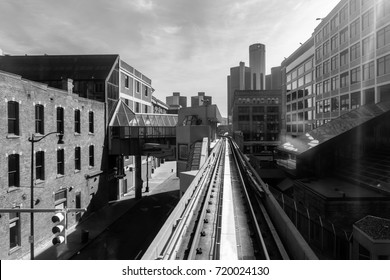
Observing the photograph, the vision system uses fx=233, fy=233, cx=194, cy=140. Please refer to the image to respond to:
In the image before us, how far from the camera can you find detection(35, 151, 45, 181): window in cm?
1867

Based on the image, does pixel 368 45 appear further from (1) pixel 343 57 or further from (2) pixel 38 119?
(2) pixel 38 119

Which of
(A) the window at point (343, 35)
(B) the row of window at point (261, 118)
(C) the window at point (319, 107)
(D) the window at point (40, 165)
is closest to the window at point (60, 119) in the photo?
(D) the window at point (40, 165)

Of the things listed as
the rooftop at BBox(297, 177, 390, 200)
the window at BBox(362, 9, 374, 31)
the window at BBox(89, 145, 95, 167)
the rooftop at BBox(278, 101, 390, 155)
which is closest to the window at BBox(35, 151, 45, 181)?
the window at BBox(89, 145, 95, 167)

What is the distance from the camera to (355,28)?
36.8 meters

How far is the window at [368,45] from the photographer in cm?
3228

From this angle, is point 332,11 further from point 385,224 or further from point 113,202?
point 113,202

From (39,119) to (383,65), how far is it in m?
39.7

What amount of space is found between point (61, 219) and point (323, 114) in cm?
5208

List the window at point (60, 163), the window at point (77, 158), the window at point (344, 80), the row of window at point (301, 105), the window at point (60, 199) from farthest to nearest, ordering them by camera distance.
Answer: the row of window at point (301, 105)
the window at point (344, 80)
the window at point (77, 158)
the window at point (60, 163)
the window at point (60, 199)

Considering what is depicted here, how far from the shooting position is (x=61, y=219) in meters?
7.46

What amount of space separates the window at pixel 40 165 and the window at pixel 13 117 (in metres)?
2.75

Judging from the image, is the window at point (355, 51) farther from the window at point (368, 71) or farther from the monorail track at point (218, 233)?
the monorail track at point (218, 233)

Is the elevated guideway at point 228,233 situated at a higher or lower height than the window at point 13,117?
lower

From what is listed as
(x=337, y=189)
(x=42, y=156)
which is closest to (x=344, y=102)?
(x=337, y=189)
